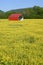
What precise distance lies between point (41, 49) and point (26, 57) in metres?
1.20

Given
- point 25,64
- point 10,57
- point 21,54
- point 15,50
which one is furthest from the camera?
point 15,50

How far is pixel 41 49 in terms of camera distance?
7113 mm

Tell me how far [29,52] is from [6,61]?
1394 millimetres

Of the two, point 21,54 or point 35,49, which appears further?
point 35,49

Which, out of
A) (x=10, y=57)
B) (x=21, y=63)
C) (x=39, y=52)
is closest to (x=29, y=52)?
(x=39, y=52)

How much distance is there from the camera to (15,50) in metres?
7.04

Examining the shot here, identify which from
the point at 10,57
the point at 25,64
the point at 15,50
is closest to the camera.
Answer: the point at 25,64

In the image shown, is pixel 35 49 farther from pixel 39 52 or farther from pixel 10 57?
pixel 10 57

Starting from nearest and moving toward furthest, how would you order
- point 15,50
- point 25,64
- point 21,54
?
point 25,64, point 21,54, point 15,50

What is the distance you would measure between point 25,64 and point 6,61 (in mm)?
505

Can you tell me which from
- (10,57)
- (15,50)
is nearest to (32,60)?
(10,57)

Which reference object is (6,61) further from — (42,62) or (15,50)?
(15,50)

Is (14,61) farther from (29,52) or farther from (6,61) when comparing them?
(29,52)

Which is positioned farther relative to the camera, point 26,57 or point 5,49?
point 5,49
